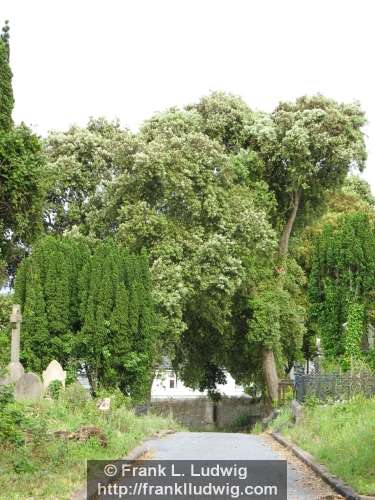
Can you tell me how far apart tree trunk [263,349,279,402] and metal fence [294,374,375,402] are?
1443 centimetres

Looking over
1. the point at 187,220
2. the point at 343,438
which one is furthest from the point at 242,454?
the point at 187,220

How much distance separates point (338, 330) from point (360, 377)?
1351 cm

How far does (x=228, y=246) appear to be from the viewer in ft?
130

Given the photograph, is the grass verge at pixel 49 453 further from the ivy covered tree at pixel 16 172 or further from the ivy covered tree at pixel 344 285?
the ivy covered tree at pixel 344 285

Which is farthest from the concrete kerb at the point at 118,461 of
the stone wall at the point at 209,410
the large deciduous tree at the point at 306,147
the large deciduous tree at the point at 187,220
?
the stone wall at the point at 209,410

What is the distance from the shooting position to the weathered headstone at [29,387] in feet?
84.9

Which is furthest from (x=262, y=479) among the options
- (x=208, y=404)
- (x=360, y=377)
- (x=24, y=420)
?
(x=208, y=404)

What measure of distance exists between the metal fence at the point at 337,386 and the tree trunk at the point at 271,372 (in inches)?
568

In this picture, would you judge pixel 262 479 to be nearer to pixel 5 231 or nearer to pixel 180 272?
pixel 5 231

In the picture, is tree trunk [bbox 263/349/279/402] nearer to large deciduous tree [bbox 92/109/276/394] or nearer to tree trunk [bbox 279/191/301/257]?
large deciduous tree [bbox 92/109/276/394]

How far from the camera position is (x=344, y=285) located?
4122 cm

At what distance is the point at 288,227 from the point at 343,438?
2956 centimetres

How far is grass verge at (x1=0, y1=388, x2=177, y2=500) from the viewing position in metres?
12.5

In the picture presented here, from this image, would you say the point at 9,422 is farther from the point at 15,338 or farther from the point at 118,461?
the point at 15,338
